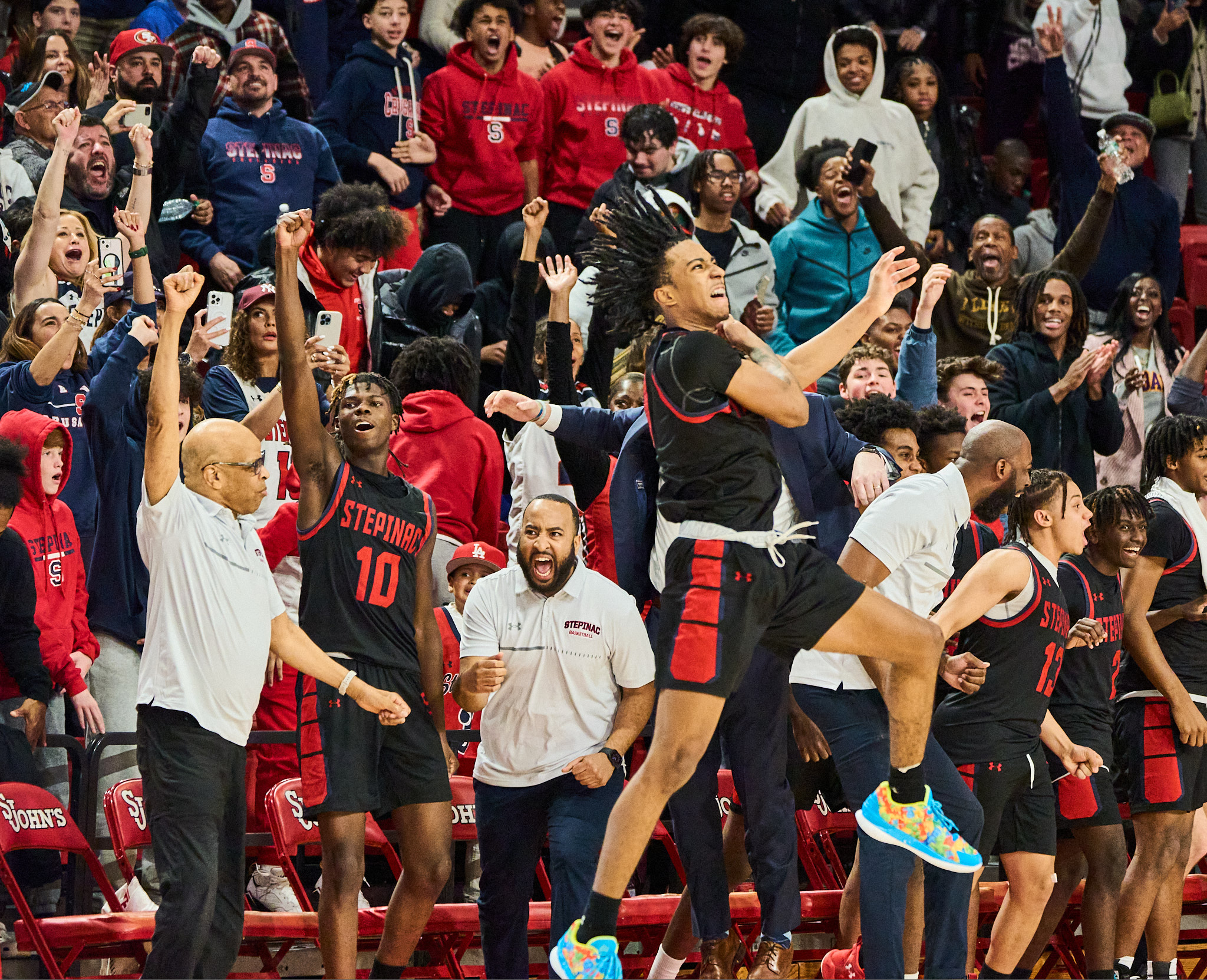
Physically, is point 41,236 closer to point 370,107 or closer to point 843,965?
point 370,107

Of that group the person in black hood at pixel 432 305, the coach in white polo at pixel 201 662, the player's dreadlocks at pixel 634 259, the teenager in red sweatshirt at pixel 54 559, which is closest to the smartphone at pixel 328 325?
the person in black hood at pixel 432 305

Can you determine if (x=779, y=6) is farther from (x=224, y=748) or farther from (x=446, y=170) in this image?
(x=224, y=748)

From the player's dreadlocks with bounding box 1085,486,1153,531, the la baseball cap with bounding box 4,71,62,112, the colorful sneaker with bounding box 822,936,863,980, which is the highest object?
the la baseball cap with bounding box 4,71,62,112

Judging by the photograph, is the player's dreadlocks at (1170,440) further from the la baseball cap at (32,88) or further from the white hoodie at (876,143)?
the la baseball cap at (32,88)

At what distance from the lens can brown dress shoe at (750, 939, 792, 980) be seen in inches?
206

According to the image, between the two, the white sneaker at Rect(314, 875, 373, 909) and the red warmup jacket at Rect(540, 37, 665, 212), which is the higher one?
the red warmup jacket at Rect(540, 37, 665, 212)

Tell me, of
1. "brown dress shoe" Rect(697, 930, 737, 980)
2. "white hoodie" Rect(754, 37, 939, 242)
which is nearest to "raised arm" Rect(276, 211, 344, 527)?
"brown dress shoe" Rect(697, 930, 737, 980)

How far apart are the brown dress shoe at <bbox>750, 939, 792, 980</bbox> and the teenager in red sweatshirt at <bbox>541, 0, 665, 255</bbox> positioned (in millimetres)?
5405

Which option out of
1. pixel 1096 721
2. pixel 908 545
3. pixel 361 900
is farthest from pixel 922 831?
pixel 361 900

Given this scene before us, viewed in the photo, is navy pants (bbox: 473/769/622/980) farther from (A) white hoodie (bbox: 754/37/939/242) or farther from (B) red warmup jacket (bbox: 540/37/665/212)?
(A) white hoodie (bbox: 754/37/939/242)

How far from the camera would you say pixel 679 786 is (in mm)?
4480

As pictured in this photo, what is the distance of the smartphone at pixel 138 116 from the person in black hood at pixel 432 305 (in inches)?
57.5

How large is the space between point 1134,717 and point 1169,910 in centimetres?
80

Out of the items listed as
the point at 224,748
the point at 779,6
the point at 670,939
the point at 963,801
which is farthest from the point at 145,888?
the point at 779,6
